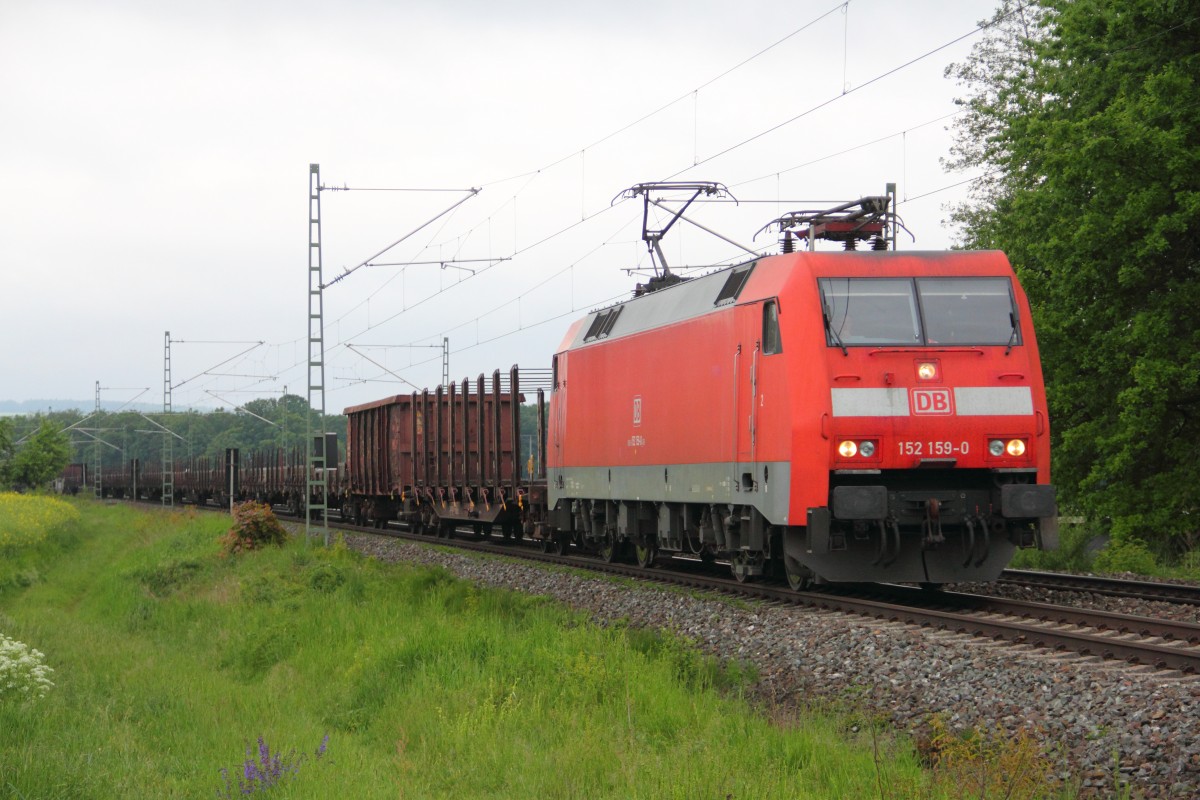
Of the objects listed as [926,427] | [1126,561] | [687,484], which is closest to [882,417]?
[926,427]

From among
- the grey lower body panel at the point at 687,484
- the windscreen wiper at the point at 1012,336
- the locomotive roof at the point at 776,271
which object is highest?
the locomotive roof at the point at 776,271

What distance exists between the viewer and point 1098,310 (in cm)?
2241

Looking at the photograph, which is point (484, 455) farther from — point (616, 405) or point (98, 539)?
point (98, 539)

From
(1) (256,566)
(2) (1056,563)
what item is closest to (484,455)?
(1) (256,566)

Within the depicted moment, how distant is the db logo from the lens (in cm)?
1307

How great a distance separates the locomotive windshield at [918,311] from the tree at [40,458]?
7768 cm

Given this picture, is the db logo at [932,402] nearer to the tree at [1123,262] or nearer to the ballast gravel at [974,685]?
the ballast gravel at [974,685]

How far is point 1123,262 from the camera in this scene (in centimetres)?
2184

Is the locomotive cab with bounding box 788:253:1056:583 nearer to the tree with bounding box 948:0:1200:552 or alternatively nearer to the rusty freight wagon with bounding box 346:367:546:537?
the tree with bounding box 948:0:1200:552

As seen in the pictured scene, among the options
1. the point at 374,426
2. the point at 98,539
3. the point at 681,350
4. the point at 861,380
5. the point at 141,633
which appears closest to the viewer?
the point at 861,380

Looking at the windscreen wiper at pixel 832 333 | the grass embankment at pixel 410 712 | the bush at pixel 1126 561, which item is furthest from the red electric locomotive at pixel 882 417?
the bush at pixel 1126 561

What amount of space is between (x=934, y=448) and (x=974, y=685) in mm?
4196

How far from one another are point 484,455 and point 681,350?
11666 millimetres

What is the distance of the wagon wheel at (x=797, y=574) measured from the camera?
568 inches
